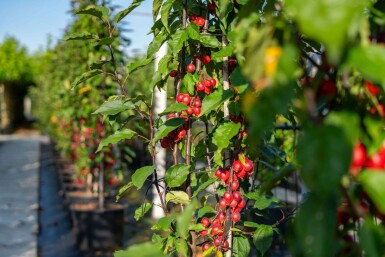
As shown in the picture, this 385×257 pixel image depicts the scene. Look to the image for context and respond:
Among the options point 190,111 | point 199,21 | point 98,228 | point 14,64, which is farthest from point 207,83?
point 14,64

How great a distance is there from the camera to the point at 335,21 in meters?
0.47

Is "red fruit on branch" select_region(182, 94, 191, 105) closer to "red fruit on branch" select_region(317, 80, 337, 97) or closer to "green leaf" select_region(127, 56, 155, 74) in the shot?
"green leaf" select_region(127, 56, 155, 74)

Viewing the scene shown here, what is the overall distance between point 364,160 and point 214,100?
2.49 feet

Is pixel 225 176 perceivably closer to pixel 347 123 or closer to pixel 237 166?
pixel 237 166

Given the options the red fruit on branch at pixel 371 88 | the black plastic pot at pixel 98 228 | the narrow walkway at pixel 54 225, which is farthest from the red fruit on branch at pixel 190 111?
the narrow walkway at pixel 54 225

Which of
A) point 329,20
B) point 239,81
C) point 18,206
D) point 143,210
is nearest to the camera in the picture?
point 329,20

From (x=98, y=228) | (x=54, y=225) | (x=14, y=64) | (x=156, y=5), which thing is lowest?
(x=54, y=225)

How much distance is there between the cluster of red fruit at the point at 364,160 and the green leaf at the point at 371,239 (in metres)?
0.08

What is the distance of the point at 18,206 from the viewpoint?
6.25 meters

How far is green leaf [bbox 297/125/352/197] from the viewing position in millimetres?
513

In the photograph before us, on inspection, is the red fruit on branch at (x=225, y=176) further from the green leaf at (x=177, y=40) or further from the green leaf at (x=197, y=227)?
the green leaf at (x=177, y=40)

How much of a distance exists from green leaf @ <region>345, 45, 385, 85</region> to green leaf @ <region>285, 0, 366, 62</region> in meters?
0.07

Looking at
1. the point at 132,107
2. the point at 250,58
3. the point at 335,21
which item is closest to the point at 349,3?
the point at 335,21

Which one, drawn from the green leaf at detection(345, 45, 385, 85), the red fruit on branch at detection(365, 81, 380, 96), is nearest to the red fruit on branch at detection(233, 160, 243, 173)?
the red fruit on branch at detection(365, 81, 380, 96)
